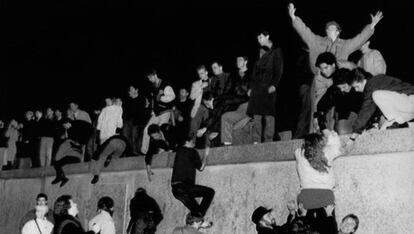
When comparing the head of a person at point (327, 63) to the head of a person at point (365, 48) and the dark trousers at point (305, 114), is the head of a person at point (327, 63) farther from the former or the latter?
the head of a person at point (365, 48)

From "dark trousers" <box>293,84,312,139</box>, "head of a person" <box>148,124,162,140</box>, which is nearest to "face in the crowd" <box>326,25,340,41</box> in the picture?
"dark trousers" <box>293,84,312,139</box>

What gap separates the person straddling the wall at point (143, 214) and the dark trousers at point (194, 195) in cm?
84

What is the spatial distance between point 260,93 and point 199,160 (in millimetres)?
1419

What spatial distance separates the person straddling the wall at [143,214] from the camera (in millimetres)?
9742

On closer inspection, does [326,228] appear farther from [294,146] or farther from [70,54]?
[70,54]

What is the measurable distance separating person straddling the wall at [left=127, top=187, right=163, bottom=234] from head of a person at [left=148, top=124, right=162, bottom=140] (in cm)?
94

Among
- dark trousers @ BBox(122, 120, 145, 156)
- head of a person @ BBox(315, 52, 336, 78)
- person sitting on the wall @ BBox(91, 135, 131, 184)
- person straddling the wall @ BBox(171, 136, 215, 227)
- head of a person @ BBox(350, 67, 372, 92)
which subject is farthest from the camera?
dark trousers @ BBox(122, 120, 145, 156)

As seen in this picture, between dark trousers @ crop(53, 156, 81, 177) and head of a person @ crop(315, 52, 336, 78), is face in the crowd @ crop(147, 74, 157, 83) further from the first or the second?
head of a person @ crop(315, 52, 336, 78)

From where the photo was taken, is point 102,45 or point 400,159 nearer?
point 400,159

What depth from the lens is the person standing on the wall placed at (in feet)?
29.7

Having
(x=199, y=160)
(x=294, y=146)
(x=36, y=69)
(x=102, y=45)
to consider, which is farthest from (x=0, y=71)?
(x=294, y=146)

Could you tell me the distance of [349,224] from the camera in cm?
677

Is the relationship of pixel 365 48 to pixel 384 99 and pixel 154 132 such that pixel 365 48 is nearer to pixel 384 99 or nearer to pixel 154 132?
pixel 384 99

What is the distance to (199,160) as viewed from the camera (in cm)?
941
